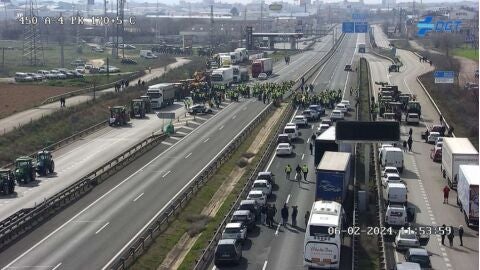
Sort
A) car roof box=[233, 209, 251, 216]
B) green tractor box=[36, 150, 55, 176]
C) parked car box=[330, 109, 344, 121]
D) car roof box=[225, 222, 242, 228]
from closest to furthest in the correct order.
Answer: car roof box=[225, 222, 242, 228] → car roof box=[233, 209, 251, 216] → green tractor box=[36, 150, 55, 176] → parked car box=[330, 109, 344, 121]

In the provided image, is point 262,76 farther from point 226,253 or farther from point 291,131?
point 226,253

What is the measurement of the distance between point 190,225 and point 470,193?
1080 centimetres

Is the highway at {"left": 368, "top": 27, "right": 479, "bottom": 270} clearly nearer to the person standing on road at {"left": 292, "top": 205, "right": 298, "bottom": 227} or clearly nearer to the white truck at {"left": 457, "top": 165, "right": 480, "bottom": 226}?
the white truck at {"left": 457, "top": 165, "right": 480, "bottom": 226}

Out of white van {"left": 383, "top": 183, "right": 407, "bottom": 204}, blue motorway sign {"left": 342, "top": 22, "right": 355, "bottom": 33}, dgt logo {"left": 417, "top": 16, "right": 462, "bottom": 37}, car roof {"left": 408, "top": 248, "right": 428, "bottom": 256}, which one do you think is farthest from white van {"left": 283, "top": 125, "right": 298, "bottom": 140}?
blue motorway sign {"left": 342, "top": 22, "right": 355, "bottom": 33}

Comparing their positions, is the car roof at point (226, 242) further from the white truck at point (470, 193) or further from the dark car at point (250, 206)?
the white truck at point (470, 193)

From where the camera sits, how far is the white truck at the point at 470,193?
30125 mm

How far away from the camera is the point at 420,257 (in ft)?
83.1

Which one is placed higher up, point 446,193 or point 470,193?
point 470,193

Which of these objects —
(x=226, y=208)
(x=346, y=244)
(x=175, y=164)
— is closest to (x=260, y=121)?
(x=175, y=164)

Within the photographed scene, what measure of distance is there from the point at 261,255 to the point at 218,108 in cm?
4212

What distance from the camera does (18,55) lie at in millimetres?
131125

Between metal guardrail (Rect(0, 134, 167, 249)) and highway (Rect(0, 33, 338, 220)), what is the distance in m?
1.36

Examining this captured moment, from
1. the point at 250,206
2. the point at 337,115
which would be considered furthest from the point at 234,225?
the point at 337,115

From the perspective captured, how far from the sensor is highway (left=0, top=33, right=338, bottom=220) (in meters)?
36.3
